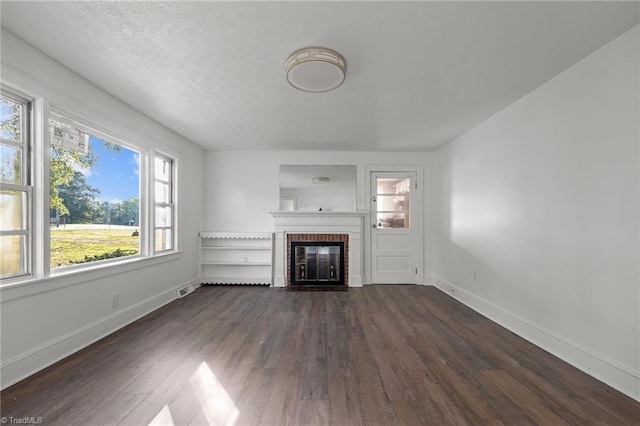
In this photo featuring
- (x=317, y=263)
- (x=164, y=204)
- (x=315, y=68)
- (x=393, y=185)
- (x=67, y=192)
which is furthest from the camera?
(x=393, y=185)

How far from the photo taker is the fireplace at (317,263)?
15.4 ft

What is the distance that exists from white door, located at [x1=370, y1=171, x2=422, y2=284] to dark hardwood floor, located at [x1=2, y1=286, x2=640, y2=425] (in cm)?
180

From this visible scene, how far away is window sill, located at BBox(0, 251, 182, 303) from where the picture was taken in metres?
1.85

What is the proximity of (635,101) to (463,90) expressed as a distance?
1.15m

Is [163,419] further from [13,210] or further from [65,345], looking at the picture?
[13,210]

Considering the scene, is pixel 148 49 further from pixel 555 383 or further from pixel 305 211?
pixel 555 383

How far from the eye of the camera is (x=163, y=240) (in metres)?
3.83

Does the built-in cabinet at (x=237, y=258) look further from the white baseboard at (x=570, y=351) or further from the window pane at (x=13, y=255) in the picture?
the white baseboard at (x=570, y=351)

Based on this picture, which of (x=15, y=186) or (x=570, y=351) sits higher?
(x=15, y=186)

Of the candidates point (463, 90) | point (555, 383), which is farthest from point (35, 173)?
point (555, 383)

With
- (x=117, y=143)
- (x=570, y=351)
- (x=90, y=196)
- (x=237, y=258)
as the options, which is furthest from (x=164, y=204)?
(x=570, y=351)

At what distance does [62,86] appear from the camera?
2.23 metres

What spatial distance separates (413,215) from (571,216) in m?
2.78
